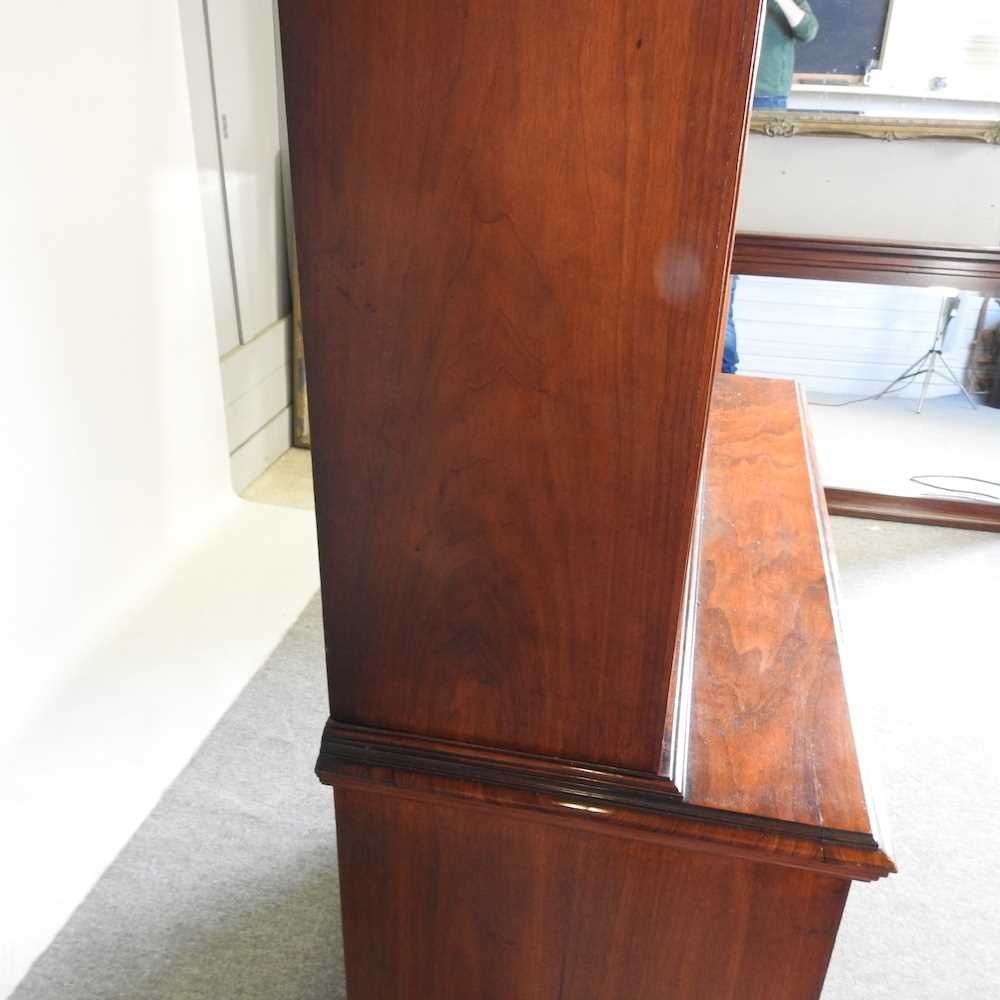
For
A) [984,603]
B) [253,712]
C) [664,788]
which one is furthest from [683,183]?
[984,603]

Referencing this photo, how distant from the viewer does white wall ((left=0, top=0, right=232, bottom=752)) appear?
6.15 ft

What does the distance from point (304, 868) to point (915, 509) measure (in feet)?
7.24

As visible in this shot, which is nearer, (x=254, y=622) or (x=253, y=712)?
(x=253, y=712)

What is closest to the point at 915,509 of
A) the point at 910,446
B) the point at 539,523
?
the point at 910,446

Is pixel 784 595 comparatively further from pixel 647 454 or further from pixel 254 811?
pixel 254 811

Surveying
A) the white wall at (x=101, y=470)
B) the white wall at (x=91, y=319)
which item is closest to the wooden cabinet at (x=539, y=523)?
the white wall at (x=101, y=470)

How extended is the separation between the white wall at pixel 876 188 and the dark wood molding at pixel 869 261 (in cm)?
22

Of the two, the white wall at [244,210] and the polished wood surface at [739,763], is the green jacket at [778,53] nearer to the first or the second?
the white wall at [244,210]

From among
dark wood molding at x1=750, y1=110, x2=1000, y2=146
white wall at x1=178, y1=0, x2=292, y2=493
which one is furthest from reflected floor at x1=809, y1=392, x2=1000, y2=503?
white wall at x1=178, y1=0, x2=292, y2=493

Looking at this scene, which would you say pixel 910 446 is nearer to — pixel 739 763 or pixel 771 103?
pixel 771 103

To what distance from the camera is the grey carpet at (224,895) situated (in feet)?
4.72

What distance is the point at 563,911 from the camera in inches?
40.9

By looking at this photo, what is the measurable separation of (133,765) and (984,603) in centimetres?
215

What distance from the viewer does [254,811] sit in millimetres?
1759
